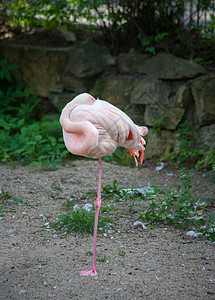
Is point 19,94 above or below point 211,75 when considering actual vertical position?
below

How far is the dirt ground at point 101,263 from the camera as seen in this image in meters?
2.56

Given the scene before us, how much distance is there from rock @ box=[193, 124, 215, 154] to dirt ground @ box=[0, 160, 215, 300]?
3.05 feet

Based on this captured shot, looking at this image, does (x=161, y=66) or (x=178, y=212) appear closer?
(x=178, y=212)

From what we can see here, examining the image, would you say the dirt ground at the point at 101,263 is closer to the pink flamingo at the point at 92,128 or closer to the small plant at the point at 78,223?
the small plant at the point at 78,223

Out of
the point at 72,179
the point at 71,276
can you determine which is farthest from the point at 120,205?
the point at 71,276

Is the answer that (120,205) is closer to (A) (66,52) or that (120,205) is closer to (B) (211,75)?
(B) (211,75)

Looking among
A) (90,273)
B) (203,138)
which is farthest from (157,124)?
(90,273)

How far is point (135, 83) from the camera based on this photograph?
5820 mm

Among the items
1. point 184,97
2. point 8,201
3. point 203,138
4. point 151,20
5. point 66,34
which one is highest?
point 151,20

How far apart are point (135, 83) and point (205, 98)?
117 centimetres

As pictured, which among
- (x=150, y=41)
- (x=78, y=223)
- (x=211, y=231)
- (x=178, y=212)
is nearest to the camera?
(x=211, y=231)

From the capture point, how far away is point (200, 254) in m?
3.03

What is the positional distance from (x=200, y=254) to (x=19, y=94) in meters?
4.53

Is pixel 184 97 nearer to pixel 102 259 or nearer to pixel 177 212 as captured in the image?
pixel 177 212
